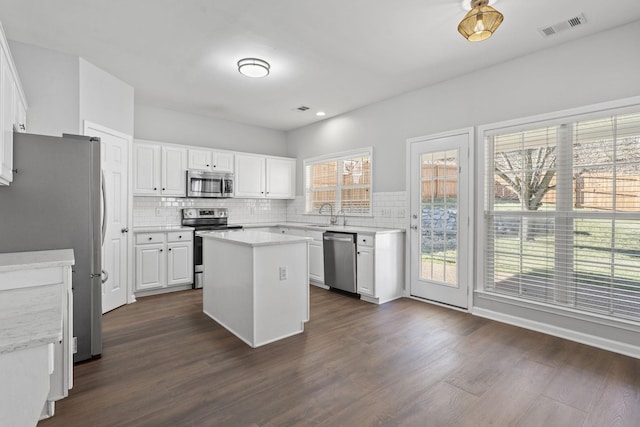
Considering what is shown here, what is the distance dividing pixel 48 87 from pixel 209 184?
2370 mm

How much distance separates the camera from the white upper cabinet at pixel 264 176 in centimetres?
580

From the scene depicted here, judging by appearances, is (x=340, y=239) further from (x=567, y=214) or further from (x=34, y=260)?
(x=34, y=260)

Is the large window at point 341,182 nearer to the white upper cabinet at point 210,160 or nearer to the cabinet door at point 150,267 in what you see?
the white upper cabinet at point 210,160

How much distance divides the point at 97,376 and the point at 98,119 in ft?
9.17

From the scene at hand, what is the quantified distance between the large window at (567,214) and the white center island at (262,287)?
7.14 feet

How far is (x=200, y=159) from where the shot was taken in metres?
5.27

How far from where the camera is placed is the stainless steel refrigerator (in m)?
2.16

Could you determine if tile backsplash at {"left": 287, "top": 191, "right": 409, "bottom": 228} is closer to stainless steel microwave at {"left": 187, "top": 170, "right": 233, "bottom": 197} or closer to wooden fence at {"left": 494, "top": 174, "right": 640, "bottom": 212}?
wooden fence at {"left": 494, "top": 174, "right": 640, "bottom": 212}

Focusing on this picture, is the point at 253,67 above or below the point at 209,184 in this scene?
above

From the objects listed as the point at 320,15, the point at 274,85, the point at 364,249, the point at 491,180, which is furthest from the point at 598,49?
the point at 274,85

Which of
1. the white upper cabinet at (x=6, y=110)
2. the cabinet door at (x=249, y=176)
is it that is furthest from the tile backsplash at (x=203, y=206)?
the white upper cabinet at (x=6, y=110)

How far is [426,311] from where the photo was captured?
3877 mm

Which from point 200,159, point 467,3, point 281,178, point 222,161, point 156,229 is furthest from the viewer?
point 281,178

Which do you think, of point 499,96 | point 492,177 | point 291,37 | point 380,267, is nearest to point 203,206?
point 380,267
